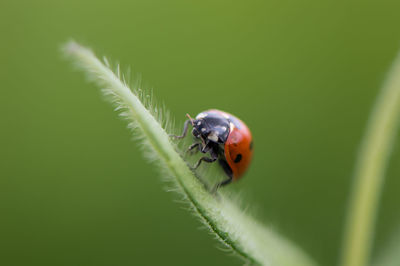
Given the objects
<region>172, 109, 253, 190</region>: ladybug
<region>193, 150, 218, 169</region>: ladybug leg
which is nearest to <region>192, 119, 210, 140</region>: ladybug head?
<region>172, 109, 253, 190</region>: ladybug

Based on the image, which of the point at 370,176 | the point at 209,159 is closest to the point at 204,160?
the point at 209,159

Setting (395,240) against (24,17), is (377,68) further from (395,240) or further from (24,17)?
(24,17)

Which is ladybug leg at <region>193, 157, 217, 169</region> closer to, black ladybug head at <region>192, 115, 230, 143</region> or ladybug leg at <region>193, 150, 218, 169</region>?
ladybug leg at <region>193, 150, 218, 169</region>

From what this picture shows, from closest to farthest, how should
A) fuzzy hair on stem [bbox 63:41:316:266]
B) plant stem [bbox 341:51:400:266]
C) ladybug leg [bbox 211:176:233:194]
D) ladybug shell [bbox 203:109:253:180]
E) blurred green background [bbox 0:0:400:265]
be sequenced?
fuzzy hair on stem [bbox 63:41:316:266] → ladybug leg [bbox 211:176:233:194] → ladybug shell [bbox 203:109:253:180] → plant stem [bbox 341:51:400:266] → blurred green background [bbox 0:0:400:265]

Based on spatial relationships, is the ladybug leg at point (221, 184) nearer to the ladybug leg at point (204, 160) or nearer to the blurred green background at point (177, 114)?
the ladybug leg at point (204, 160)

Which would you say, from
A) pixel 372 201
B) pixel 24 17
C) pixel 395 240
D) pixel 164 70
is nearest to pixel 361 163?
pixel 372 201

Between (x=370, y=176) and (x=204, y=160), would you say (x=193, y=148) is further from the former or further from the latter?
(x=370, y=176)
